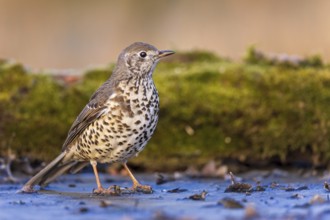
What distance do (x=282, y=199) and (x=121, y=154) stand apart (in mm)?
1880

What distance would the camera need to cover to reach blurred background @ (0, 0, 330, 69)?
42.6ft

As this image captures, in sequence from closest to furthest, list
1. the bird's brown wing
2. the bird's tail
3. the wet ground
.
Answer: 1. the wet ground
2. the bird's brown wing
3. the bird's tail

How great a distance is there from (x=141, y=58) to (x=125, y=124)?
841mm

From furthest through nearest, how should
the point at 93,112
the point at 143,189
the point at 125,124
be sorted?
the point at 93,112 → the point at 125,124 → the point at 143,189

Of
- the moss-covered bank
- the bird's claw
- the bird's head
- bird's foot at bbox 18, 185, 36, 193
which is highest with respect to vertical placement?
the bird's head

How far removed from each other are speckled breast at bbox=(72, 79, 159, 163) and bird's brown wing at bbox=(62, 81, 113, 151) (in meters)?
0.05

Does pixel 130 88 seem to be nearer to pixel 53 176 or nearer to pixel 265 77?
pixel 53 176

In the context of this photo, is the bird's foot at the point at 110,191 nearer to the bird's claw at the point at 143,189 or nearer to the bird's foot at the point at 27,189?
the bird's claw at the point at 143,189

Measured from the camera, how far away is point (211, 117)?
26.9ft

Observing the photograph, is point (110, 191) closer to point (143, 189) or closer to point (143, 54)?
point (143, 189)

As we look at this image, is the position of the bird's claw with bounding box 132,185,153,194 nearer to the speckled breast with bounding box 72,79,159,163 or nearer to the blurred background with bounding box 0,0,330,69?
the speckled breast with bounding box 72,79,159,163

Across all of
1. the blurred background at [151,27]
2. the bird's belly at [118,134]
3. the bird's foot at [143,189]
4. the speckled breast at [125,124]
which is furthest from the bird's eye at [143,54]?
the blurred background at [151,27]

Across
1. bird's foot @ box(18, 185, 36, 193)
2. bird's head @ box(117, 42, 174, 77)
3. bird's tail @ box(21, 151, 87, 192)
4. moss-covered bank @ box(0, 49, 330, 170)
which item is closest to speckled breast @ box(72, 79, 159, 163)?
Answer: bird's head @ box(117, 42, 174, 77)

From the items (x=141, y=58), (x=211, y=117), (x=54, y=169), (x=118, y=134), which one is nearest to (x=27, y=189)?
(x=54, y=169)
